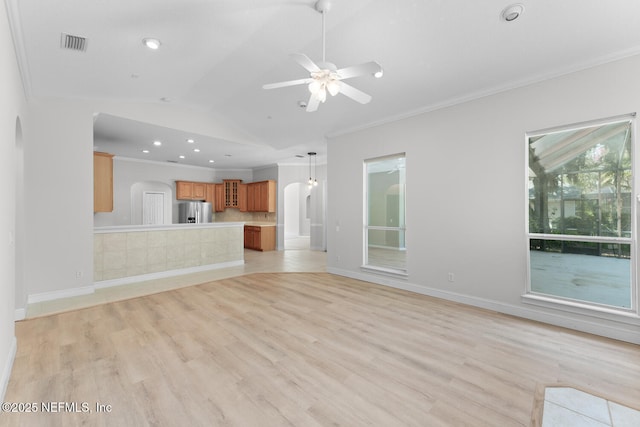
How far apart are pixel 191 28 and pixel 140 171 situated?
21.9 feet

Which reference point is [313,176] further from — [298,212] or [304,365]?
[304,365]

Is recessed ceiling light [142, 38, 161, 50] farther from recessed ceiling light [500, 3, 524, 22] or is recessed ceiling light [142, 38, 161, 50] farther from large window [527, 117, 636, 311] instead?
large window [527, 117, 636, 311]

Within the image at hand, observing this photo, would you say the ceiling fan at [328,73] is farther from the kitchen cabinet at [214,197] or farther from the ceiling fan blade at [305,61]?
the kitchen cabinet at [214,197]

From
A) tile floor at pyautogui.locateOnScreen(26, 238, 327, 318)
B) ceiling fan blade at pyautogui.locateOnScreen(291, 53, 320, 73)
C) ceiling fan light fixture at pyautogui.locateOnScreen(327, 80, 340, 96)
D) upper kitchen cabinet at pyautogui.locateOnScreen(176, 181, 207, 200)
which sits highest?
ceiling fan blade at pyautogui.locateOnScreen(291, 53, 320, 73)

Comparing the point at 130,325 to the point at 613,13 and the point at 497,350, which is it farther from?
the point at 613,13

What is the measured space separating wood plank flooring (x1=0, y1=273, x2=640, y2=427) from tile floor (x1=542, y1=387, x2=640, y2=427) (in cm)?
10

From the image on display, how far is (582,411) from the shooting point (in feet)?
5.97

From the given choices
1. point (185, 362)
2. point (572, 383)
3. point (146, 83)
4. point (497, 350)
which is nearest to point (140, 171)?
point (146, 83)

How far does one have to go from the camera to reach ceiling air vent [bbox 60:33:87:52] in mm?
2826

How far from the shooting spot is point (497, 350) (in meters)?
2.60

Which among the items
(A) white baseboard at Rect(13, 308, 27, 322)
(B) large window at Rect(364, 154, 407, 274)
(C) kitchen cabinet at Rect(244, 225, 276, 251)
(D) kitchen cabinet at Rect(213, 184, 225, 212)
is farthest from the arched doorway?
(A) white baseboard at Rect(13, 308, 27, 322)

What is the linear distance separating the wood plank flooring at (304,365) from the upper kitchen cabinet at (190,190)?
224 inches

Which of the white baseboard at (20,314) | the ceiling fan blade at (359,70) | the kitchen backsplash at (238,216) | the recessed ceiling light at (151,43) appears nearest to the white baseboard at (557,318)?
the ceiling fan blade at (359,70)

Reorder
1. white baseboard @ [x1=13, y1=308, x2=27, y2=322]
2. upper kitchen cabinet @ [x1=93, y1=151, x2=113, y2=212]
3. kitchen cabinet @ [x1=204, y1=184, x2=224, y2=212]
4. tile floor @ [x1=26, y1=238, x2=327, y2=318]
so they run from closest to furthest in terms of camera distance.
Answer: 1. white baseboard @ [x1=13, y1=308, x2=27, y2=322]
2. tile floor @ [x1=26, y1=238, x2=327, y2=318]
3. upper kitchen cabinet @ [x1=93, y1=151, x2=113, y2=212]
4. kitchen cabinet @ [x1=204, y1=184, x2=224, y2=212]
